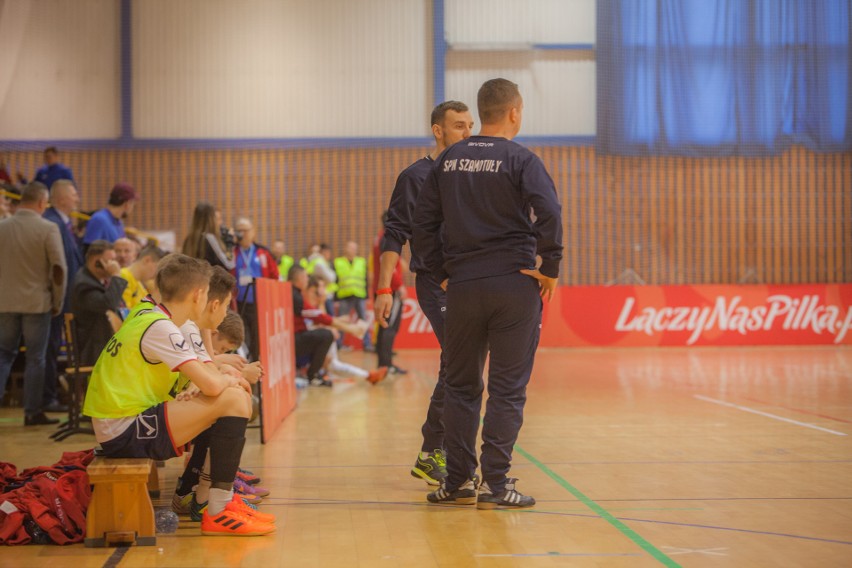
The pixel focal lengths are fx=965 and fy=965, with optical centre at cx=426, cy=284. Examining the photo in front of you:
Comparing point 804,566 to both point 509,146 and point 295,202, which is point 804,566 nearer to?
point 509,146

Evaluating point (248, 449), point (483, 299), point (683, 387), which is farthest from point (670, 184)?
point (483, 299)

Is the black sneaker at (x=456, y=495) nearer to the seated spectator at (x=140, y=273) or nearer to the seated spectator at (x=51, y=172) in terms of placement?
the seated spectator at (x=140, y=273)

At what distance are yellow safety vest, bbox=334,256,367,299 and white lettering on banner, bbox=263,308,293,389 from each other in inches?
285

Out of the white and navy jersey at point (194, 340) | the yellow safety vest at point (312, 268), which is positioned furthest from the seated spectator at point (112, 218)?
the yellow safety vest at point (312, 268)

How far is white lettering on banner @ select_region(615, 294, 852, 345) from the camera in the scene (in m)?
15.9

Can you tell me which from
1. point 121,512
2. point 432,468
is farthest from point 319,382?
point 121,512

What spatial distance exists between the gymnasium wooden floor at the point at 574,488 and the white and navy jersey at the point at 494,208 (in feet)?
3.56

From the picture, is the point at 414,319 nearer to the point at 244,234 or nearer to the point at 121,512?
the point at 244,234

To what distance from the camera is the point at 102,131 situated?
57.5 ft

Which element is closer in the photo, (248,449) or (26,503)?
(26,503)

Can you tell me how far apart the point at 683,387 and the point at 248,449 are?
5.07 m

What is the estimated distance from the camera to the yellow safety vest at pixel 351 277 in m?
15.7

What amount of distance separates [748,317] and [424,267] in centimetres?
1248

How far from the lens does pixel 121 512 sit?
3.69 m
